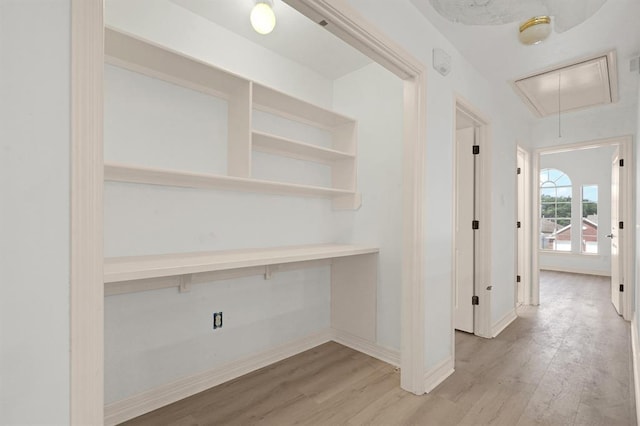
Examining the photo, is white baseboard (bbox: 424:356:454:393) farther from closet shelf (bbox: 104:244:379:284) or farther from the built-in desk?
closet shelf (bbox: 104:244:379:284)

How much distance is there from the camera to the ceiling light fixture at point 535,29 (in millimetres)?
1950

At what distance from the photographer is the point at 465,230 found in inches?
125

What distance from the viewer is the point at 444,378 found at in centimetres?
222

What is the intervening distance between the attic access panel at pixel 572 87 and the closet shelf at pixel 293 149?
6.43ft

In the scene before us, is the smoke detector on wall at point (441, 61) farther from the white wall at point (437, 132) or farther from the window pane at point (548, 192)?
the window pane at point (548, 192)

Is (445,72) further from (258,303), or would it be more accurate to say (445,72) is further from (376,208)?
(258,303)

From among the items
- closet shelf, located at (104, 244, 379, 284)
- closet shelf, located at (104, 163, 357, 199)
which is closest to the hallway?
closet shelf, located at (104, 244, 379, 284)

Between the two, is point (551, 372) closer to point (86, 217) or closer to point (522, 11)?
point (522, 11)

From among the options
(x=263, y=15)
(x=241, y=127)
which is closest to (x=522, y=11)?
(x=263, y=15)

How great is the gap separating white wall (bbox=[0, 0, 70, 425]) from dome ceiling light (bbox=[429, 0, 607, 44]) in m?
1.93

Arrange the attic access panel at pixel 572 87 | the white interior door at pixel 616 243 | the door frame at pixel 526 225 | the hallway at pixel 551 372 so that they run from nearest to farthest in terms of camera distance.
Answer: the hallway at pixel 551 372, the attic access panel at pixel 572 87, the white interior door at pixel 616 243, the door frame at pixel 526 225

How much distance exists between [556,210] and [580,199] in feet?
1.60

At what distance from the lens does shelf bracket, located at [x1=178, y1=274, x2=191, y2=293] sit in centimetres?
196

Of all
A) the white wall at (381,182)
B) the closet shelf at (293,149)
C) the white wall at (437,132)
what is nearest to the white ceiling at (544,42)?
the white wall at (437,132)
